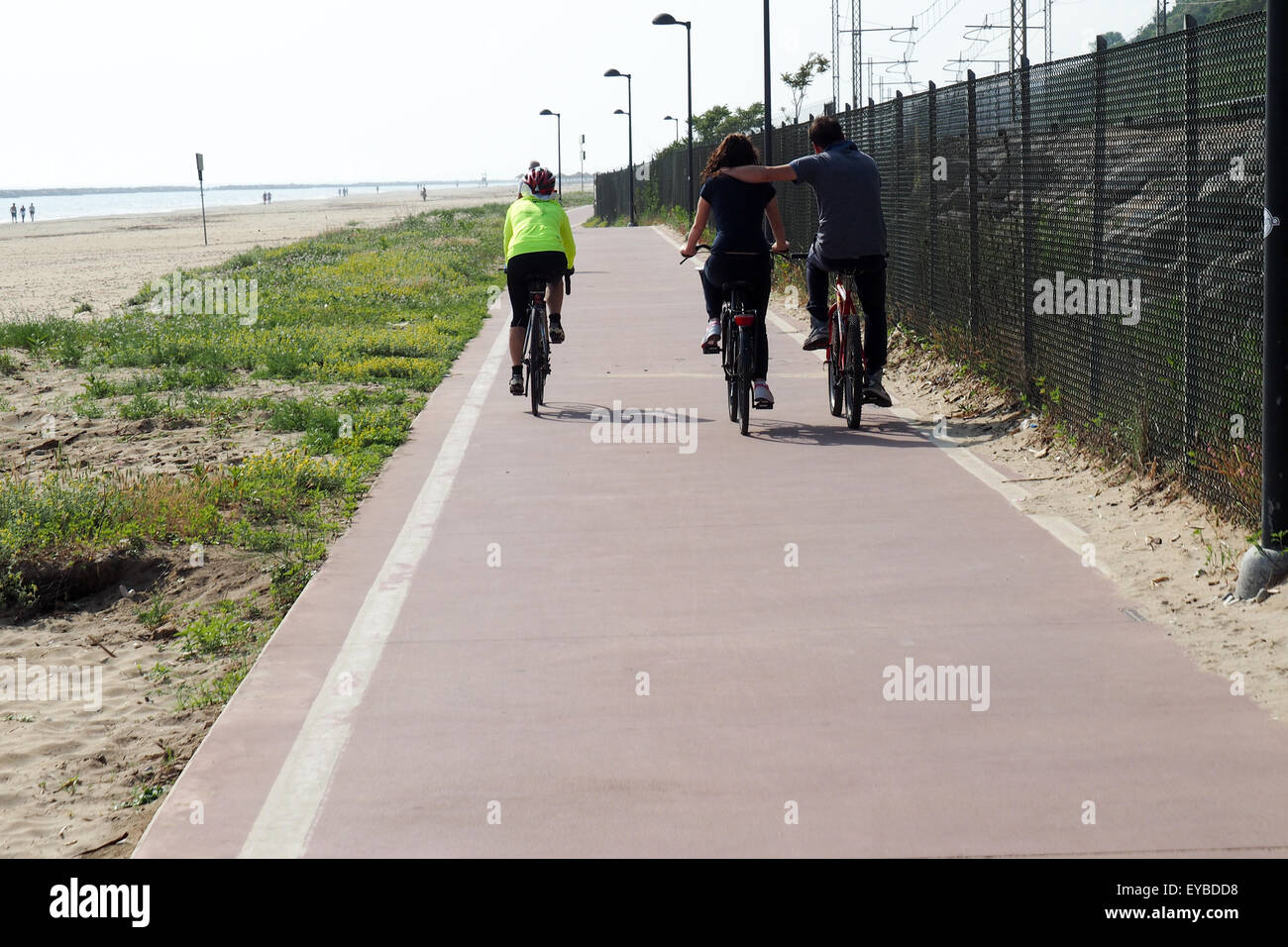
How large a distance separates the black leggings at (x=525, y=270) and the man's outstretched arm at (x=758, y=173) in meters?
1.82

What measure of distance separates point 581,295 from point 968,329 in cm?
1193

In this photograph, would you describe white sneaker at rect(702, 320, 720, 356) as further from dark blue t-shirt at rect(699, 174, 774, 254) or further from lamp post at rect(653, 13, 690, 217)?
lamp post at rect(653, 13, 690, 217)

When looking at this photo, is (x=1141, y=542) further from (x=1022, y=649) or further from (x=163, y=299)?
(x=163, y=299)

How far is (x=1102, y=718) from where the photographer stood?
5305 millimetres

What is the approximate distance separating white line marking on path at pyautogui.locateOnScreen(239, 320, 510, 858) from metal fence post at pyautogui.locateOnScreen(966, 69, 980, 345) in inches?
206

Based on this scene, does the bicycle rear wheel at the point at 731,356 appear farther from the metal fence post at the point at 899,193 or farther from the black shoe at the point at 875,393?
the metal fence post at the point at 899,193

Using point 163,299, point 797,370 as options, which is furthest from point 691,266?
point 797,370

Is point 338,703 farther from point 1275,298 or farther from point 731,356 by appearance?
point 731,356

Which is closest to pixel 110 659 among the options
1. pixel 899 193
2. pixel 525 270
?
pixel 525 270

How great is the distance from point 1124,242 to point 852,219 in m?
2.57

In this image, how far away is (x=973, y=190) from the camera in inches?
498
